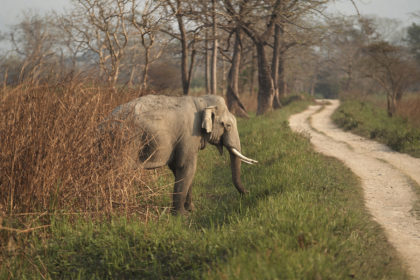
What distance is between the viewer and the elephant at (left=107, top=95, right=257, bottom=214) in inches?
185

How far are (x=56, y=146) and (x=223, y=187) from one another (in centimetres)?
360

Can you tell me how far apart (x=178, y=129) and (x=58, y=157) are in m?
1.73

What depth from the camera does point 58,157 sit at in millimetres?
3781

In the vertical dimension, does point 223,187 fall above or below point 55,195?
below

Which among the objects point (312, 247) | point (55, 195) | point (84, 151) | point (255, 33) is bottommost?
point (312, 247)

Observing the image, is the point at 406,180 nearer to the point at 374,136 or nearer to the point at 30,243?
the point at 374,136

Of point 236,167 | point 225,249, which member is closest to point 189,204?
point 236,167

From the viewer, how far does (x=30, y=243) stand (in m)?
3.46

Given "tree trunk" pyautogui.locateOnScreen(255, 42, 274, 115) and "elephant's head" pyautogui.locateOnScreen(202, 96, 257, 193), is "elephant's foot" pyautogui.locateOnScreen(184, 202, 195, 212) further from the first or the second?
"tree trunk" pyautogui.locateOnScreen(255, 42, 274, 115)

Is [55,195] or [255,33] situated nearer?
[55,195]

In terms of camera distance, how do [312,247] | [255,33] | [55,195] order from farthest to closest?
[255,33] → [55,195] → [312,247]

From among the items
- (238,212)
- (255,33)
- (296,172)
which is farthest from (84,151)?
(255,33)

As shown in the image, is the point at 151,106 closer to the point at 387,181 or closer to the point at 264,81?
the point at 387,181

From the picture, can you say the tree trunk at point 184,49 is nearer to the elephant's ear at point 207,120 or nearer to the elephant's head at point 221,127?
the elephant's head at point 221,127
